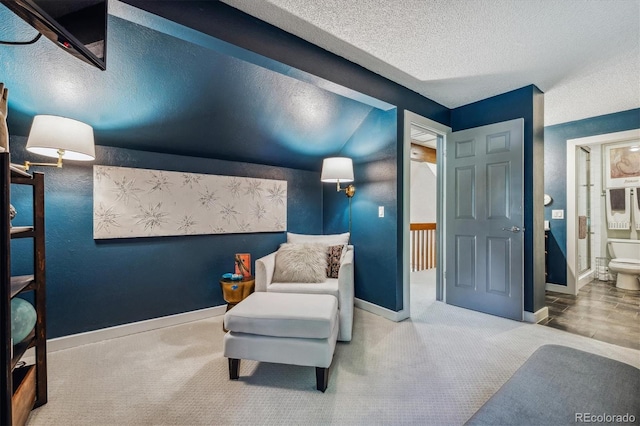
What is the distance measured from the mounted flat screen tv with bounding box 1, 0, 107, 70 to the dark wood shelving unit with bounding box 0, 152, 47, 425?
19.7 inches

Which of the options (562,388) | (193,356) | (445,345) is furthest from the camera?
(445,345)

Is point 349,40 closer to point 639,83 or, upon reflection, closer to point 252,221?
point 252,221

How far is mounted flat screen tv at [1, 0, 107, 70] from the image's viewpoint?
3.04 ft

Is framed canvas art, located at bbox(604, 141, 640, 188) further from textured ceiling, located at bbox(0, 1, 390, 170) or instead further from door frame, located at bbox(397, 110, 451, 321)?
textured ceiling, located at bbox(0, 1, 390, 170)

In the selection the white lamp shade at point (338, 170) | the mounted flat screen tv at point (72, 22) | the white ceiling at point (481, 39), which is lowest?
the white lamp shade at point (338, 170)

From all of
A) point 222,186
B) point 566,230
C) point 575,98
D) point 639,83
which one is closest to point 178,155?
point 222,186

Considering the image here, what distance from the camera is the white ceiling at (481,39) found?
1.64 meters

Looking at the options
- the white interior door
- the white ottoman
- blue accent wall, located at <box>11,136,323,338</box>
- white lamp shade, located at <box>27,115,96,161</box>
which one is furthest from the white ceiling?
the white ottoman

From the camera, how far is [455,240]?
10.2 ft

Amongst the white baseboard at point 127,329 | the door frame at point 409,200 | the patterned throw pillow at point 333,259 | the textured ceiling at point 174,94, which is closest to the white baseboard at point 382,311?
the door frame at point 409,200

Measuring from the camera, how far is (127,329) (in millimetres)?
2311

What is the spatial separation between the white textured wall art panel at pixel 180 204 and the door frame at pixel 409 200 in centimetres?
144

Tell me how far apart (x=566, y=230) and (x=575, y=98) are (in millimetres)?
1766

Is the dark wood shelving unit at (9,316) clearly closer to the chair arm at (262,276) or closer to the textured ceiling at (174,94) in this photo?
the textured ceiling at (174,94)
